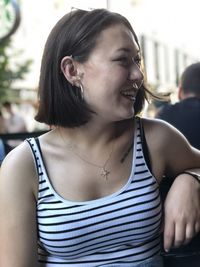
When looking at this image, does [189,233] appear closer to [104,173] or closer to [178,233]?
[178,233]

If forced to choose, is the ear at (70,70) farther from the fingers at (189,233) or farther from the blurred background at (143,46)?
the blurred background at (143,46)

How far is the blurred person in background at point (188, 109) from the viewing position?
2.69m

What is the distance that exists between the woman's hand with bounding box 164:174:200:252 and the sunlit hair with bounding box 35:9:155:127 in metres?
0.31

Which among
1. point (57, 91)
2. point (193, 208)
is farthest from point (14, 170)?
point (193, 208)

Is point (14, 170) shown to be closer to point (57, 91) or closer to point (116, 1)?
point (57, 91)

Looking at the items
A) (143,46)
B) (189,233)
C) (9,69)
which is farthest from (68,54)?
(9,69)

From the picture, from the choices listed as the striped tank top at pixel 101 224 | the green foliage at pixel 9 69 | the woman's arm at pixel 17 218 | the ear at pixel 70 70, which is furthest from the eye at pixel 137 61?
the green foliage at pixel 9 69

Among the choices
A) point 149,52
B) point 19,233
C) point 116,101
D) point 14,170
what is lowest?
point 149,52

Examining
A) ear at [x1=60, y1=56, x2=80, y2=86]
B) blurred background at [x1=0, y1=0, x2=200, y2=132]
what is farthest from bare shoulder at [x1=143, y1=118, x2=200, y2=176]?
blurred background at [x1=0, y1=0, x2=200, y2=132]

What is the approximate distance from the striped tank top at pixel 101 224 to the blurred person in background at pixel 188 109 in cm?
143

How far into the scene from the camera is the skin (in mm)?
1164

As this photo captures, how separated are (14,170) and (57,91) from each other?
0.24m

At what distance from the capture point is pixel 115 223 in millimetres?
1170

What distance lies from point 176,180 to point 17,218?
43 cm
